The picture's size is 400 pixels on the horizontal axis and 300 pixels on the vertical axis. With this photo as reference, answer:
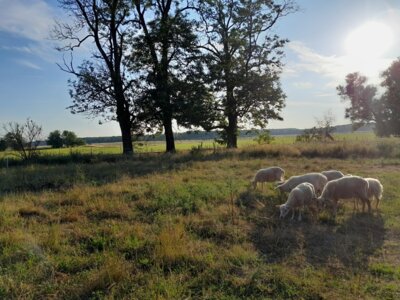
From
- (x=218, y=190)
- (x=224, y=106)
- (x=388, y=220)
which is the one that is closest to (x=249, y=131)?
(x=224, y=106)

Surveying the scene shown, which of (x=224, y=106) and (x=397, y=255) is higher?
(x=224, y=106)

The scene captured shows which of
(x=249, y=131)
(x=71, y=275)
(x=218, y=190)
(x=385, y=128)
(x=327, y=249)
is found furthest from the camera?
(x=385, y=128)

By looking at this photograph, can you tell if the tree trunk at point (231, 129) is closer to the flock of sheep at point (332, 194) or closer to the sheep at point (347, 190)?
the flock of sheep at point (332, 194)

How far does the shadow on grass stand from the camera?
6645mm

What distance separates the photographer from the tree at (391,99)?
5053cm

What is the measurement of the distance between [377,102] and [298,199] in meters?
51.9

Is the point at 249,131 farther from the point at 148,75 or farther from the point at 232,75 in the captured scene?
the point at 148,75

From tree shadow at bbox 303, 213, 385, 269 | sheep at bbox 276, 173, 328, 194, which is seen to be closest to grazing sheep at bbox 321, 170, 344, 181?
sheep at bbox 276, 173, 328, 194

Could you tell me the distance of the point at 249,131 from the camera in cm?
3331

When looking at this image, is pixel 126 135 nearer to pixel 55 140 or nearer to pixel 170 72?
pixel 170 72

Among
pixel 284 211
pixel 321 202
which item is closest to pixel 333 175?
pixel 321 202

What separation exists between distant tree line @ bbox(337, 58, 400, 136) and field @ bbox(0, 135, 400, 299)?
43.3 metres

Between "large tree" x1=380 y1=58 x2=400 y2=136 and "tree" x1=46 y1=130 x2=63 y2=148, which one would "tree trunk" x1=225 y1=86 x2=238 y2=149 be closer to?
"large tree" x1=380 y1=58 x2=400 y2=136

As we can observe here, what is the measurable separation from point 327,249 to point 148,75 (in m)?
24.1
